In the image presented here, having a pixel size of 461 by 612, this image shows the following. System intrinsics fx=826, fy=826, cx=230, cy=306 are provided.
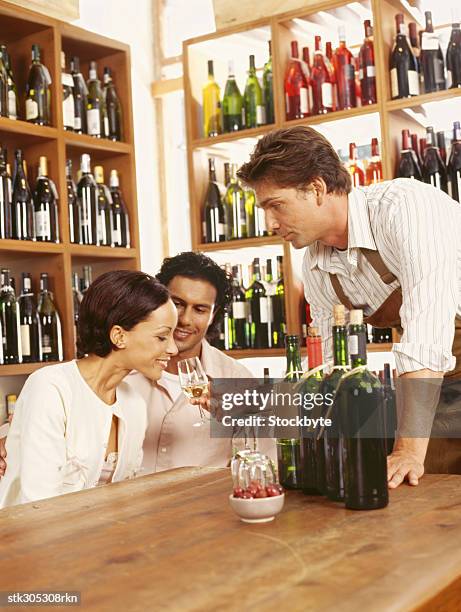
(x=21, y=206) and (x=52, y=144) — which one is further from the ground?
(x=52, y=144)

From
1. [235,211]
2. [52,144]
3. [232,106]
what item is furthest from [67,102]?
[235,211]

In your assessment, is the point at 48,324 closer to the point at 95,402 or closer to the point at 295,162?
the point at 95,402

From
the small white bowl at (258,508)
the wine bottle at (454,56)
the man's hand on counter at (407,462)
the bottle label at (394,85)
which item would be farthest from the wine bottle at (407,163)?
the small white bowl at (258,508)

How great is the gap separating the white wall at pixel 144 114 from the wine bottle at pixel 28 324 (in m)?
1.04

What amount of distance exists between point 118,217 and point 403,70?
1.43m

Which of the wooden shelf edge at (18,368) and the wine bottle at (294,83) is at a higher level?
the wine bottle at (294,83)

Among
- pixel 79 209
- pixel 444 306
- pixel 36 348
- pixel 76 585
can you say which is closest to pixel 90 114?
pixel 79 209

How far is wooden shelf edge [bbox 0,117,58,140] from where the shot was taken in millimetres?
3266

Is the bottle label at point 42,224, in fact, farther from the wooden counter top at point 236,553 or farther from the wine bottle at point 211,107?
the wooden counter top at point 236,553

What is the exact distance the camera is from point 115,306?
7.39 feet

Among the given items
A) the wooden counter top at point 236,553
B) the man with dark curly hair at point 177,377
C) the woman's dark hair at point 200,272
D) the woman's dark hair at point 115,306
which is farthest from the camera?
the woman's dark hair at point 200,272

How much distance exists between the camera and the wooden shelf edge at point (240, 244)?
366cm

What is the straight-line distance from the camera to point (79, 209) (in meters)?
Result: 3.70

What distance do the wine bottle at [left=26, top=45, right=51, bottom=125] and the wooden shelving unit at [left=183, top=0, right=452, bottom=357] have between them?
0.70 meters
